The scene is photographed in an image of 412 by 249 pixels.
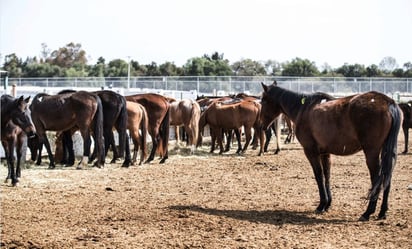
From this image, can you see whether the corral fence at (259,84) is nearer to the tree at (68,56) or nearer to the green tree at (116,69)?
the green tree at (116,69)

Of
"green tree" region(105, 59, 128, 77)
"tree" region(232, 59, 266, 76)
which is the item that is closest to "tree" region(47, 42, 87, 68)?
"green tree" region(105, 59, 128, 77)

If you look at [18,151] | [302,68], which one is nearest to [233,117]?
[18,151]

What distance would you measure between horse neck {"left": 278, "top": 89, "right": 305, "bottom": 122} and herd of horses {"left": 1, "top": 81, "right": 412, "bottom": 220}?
2 centimetres

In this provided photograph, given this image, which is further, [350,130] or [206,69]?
[206,69]

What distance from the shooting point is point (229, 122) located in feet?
61.9

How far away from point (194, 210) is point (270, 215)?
111cm

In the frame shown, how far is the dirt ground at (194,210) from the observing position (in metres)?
6.11

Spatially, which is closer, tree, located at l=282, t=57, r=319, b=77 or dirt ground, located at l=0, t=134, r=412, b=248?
dirt ground, located at l=0, t=134, r=412, b=248

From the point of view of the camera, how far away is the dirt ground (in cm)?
611

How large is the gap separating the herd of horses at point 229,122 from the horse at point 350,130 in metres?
0.01

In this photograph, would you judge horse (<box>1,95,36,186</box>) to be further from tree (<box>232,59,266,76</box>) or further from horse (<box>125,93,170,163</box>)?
tree (<box>232,59,266,76</box>)

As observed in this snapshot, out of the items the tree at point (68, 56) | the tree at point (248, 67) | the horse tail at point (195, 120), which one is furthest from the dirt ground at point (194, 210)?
the tree at point (68, 56)

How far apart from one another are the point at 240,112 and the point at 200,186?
8.55 m

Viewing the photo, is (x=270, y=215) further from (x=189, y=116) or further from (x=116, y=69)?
(x=116, y=69)
